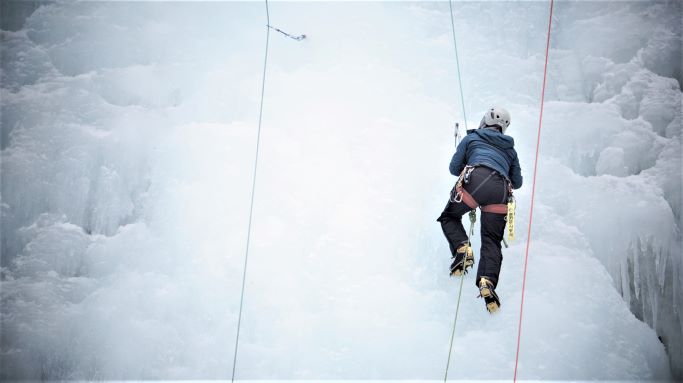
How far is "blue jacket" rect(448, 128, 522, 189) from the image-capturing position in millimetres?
2756

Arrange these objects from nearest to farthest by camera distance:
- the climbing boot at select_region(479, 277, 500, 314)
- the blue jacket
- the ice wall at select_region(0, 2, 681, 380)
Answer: the climbing boot at select_region(479, 277, 500, 314) → the blue jacket → the ice wall at select_region(0, 2, 681, 380)

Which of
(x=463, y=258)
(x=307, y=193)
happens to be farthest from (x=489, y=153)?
(x=307, y=193)

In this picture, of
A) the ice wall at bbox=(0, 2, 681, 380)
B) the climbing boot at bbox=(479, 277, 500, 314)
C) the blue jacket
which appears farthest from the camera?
the ice wall at bbox=(0, 2, 681, 380)

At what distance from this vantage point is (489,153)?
277 cm

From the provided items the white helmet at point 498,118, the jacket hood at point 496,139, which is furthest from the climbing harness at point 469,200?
the white helmet at point 498,118

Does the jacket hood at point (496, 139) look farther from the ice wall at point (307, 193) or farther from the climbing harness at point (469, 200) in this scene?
the ice wall at point (307, 193)

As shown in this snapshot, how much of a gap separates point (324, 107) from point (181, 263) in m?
1.32

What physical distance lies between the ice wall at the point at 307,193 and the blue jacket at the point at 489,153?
1.87 feet

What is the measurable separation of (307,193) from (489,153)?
47.5 inches

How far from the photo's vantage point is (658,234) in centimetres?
349

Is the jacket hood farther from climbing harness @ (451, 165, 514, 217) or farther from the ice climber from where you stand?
climbing harness @ (451, 165, 514, 217)

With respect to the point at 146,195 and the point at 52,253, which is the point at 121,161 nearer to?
the point at 146,195

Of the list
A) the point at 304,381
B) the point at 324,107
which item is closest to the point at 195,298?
the point at 304,381

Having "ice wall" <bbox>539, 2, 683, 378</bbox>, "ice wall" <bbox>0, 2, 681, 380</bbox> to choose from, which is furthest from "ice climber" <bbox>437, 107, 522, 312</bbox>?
"ice wall" <bbox>539, 2, 683, 378</bbox>
